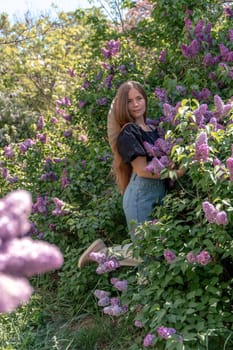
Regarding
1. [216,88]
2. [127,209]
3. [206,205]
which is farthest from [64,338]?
[216,88]

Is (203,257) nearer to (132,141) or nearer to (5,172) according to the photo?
(132,141)

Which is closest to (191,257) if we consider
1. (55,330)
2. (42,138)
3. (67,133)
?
(55,330)

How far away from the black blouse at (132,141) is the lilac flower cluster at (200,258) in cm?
88

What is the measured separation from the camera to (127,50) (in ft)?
18.2

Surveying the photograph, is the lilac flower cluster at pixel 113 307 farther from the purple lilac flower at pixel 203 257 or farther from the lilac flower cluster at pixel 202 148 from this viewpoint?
→ the lilac flower cluster at pixel 202 148

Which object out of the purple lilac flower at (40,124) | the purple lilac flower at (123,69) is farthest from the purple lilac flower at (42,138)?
the purple lilac flower at (123,69)

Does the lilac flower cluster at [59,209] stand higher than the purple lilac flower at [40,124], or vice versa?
the purple lilac flower at [40,124]

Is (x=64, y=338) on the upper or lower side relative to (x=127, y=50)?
lower

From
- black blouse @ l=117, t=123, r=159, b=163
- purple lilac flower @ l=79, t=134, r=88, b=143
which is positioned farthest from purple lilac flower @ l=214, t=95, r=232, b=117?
purple lilac flower @ l=79, t=134, r=88, b=143

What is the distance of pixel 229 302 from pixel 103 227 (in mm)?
1622

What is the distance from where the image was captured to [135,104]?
370 cm

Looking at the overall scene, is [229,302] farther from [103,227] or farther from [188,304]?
[103,227]

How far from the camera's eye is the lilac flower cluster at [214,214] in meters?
2.41

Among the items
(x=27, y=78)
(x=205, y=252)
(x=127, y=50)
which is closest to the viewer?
(x=205, y=252)
